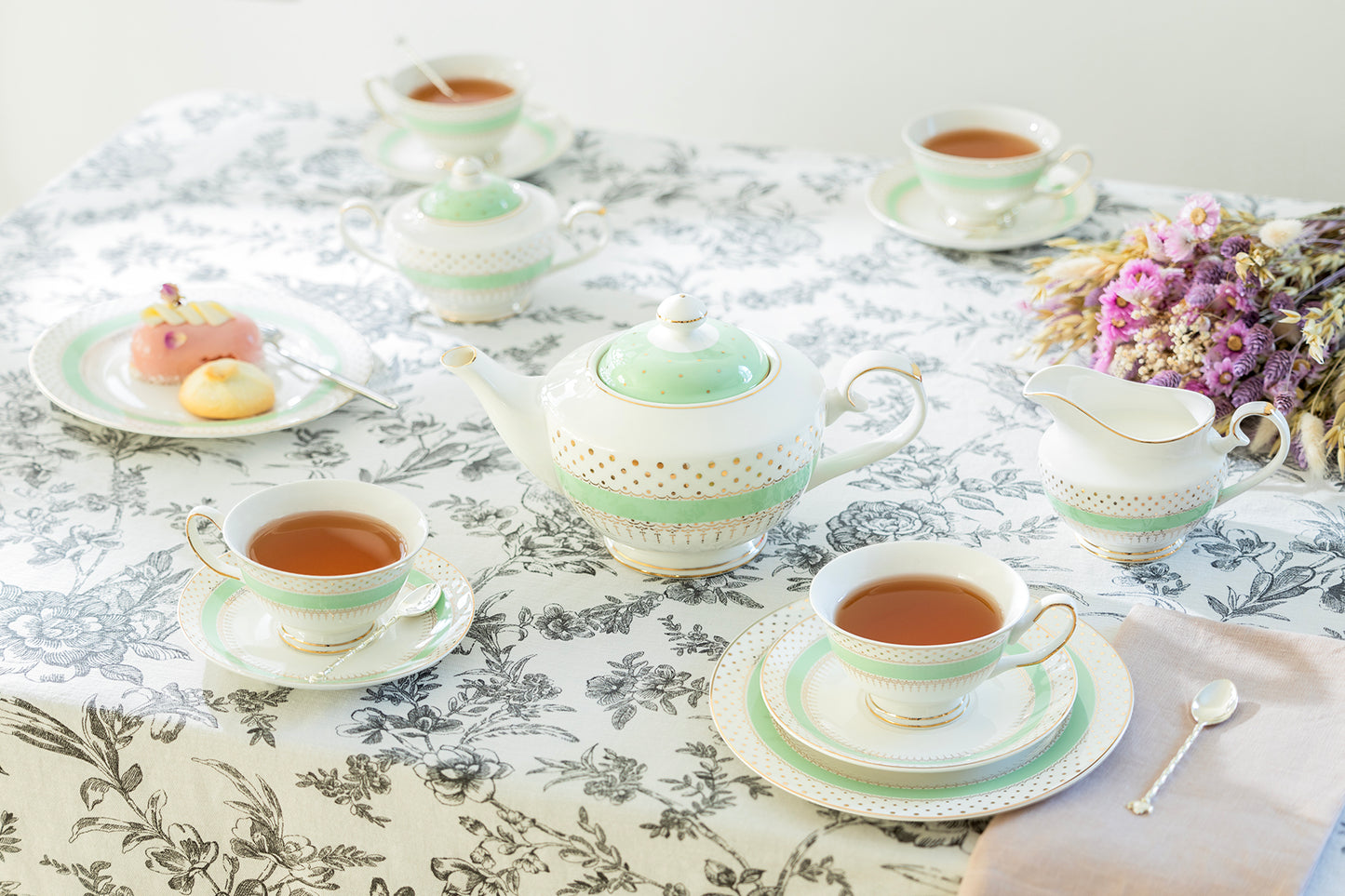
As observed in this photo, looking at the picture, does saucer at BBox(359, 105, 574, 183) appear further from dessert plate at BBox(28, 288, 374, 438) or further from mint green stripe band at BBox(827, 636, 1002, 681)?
mint green stripe band at BBox(827, 636, 1002, 681)

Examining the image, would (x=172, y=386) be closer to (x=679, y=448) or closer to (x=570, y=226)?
(x=570, y=226)

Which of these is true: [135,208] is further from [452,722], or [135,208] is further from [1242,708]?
[1242,708]

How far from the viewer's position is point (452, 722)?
977mm

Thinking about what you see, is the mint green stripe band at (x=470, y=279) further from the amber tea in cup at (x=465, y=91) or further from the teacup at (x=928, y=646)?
the teacup at (x=928, y=646)

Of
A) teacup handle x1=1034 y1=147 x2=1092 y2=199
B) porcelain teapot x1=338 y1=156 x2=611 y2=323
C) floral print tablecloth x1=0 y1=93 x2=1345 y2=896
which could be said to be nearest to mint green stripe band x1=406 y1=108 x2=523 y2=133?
floral print tablecloth x1=0 y1=93 x2=1345 y2=896

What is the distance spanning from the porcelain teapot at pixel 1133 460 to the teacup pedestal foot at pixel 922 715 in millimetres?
279

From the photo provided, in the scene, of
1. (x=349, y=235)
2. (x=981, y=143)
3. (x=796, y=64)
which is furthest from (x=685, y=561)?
(x=796, y=64)

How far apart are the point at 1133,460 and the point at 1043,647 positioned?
10.1 inches

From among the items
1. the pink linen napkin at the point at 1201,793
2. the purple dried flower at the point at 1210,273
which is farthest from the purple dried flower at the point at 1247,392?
the pink linen napkin at the point at 1201,793

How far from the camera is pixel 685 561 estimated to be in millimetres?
1153

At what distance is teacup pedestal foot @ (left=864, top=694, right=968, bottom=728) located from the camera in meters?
0.93

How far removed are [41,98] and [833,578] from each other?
3.65 meters

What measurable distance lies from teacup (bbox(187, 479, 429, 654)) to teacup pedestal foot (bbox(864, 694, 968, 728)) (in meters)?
0.38

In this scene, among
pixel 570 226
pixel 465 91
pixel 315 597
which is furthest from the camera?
pixel 465 91
